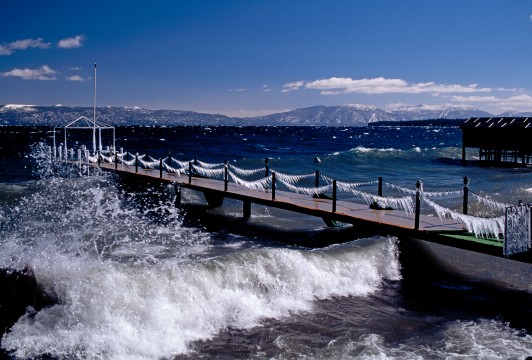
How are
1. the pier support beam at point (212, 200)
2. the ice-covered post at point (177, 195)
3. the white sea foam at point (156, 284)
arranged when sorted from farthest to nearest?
the ice-covered post at point (177, 195) → the pier support beam at point (212, 200) → the white sea foam at point (156, 284)

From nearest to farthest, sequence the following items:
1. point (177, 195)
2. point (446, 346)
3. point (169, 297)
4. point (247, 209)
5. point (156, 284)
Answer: point (446, 346) → point (169, 297) → point (156, 284) → point (247, 209) → point (177, 195)

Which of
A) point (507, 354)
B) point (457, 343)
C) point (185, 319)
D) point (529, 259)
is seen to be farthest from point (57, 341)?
point (529, 259)

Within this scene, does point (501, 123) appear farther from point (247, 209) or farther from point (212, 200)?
point (247, 209)

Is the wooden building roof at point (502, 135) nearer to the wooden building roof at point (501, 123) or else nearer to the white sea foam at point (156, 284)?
the wooden building roof at point (501, 123)

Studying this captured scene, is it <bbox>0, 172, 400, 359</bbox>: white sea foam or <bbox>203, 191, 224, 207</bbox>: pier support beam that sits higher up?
<bbox>203, 191, 224, 207</bbox>: pier support beam

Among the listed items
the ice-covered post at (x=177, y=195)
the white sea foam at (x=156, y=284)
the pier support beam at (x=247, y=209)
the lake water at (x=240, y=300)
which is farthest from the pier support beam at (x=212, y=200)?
the white sea foam at (x=156, y=284)

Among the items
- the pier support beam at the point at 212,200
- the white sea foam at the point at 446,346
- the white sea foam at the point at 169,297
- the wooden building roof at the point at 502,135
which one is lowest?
the white sea foam at the point at 446,346

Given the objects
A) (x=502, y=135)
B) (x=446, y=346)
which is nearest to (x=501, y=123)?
(x=502, y=135)

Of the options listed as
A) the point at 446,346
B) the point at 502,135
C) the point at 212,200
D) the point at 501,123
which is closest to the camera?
the point at 446,346

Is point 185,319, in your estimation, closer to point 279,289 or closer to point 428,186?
point 279,289

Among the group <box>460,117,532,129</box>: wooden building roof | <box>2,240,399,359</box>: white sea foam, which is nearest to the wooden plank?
<box>2,240,399,359</box>: white sea foam

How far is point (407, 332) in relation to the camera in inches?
407

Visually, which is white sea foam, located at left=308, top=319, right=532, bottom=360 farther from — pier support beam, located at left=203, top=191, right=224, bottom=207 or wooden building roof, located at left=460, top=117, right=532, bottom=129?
wooden building roof, located at left=460, top=117, right=532, bottom=129

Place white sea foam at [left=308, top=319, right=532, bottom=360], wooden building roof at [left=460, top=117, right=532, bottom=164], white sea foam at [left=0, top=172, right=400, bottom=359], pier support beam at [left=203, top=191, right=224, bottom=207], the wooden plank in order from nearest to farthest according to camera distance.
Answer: white sea foam at [left=308, top=319, right=532, bottom=360] → white sea foam at [left=0, top=172, right=400, bottom=359] → the wooden plank → pier support beam at [left=203, top=191, right=224, bottom=207] → wooden building roof at [left=460, top=117, right=532, bottom=164]
